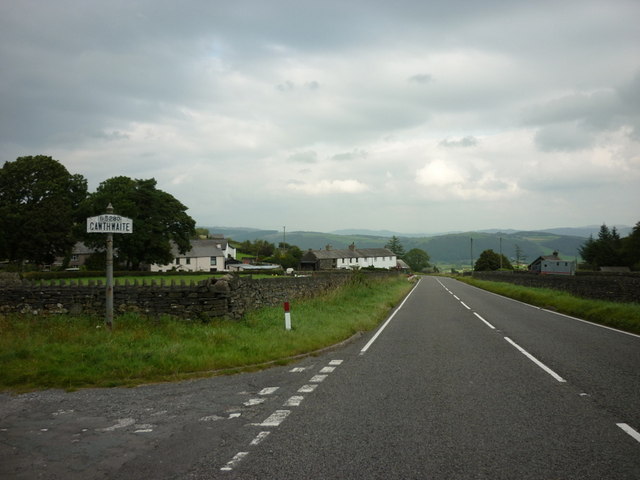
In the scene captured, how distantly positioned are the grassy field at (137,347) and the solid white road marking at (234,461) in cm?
390

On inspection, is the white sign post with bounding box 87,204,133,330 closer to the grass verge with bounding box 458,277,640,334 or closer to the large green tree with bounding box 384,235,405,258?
the grass verge with bounding box 458,277,640,334

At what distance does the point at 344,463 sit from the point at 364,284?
1148 inches

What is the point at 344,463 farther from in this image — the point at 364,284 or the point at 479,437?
the point at 364,284

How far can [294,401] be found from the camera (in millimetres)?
6547

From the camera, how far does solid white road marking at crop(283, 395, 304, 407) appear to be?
20.9 ft

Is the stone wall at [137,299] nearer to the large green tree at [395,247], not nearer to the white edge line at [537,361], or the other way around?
the white edge line at [537,361]

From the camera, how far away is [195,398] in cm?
683

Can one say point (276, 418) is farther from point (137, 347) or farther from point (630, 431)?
point (137, 347)

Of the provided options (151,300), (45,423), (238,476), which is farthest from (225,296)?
(238,476)

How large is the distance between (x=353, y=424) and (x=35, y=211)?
5420 centimetres

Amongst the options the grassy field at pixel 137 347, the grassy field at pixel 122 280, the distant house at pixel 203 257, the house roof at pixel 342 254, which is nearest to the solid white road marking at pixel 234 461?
the grassy field at pixel 137 347

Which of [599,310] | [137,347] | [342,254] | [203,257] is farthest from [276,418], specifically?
[342,254]

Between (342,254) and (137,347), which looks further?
(342,254)

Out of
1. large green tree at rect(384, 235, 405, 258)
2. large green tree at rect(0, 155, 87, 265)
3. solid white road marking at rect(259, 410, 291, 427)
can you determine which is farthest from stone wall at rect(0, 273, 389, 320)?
large green tree at rect(384, 235, 405, 258)
